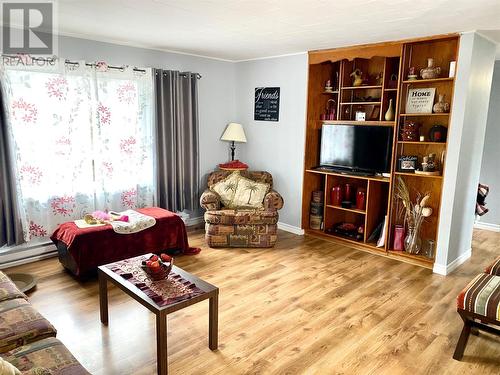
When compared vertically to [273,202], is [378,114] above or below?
above

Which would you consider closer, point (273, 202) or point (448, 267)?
point (448, 267)

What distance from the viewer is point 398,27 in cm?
322

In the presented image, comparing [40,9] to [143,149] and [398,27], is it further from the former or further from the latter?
[398,27]

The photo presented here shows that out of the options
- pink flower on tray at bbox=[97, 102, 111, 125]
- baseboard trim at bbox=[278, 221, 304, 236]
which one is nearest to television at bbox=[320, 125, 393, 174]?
baseboard trim at bbox=[278, 221, 304, 236]

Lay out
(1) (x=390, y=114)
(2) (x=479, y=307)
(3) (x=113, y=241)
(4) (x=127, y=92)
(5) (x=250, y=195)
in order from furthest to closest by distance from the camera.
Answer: (5) (x=250, y=195) < (4) (x=127, y=92) < (1) (x=390, y=114) < (3) (x=113, y=241) < (2) (x=479, y=307)

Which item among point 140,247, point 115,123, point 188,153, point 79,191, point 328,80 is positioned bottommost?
point 140,247

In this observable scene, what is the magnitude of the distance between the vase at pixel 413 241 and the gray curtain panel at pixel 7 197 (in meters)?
4.02

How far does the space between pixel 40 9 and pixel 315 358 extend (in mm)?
3319

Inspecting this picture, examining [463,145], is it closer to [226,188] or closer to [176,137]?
[226,188]

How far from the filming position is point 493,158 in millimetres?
5086

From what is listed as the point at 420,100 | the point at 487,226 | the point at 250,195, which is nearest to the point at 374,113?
the point at 420,100

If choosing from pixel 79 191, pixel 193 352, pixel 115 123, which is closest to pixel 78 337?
pixel 193 352

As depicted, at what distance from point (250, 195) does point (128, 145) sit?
1.57 metres

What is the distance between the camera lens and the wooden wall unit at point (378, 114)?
3.83 meters
